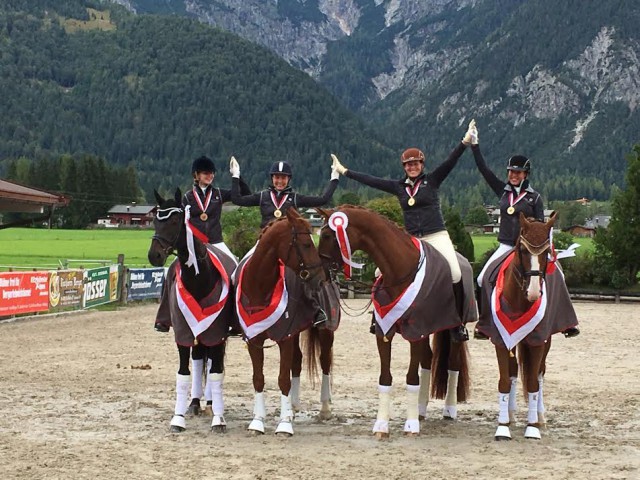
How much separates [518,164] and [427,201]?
111 centimetres

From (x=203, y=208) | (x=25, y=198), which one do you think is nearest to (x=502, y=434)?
(x=203, y=208)

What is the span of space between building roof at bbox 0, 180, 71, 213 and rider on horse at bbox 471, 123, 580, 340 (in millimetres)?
11142

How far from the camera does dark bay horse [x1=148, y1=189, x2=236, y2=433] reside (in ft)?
29.8

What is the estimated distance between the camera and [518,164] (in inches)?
384

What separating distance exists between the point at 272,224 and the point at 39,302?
16585mm

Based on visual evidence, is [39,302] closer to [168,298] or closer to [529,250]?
[168,298]

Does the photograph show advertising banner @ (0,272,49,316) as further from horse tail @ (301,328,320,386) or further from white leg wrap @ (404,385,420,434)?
white leg wrap @ (404,385,420,434)

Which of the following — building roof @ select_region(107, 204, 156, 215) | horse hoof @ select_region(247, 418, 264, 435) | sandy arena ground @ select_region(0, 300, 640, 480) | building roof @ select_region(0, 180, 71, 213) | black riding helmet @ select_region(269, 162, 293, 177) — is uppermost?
building roof @ select_region(107, 204, 156, 215)

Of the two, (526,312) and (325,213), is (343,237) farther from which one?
(526,312)

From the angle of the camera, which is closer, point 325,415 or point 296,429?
point 296,429

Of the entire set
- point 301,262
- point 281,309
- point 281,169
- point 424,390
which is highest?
point 281,169

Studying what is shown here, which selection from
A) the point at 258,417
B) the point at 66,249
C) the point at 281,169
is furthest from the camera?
the point at 66,249

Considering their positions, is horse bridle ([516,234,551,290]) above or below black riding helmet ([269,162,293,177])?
below

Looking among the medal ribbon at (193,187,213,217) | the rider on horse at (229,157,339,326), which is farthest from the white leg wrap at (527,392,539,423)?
the medal ribbon at (193,187,213,217)
